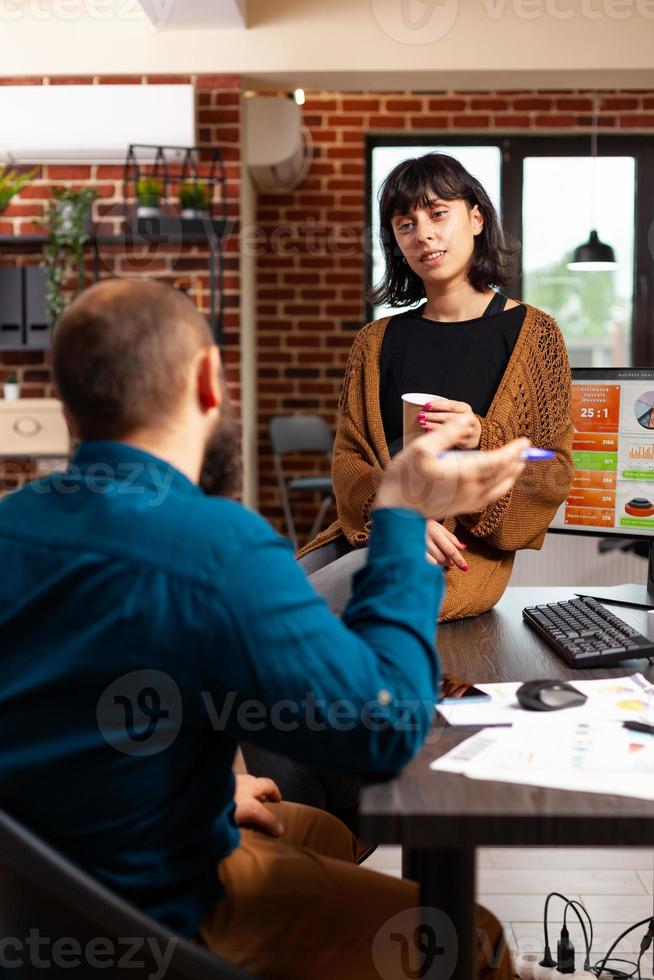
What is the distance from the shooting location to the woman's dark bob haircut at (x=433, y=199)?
6.08 feet

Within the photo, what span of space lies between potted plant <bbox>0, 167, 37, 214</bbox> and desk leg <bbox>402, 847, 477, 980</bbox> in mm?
3939

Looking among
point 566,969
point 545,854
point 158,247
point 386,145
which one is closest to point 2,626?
point 566,969

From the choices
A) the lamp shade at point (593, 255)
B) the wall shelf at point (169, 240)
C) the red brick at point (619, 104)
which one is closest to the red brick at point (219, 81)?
the wall shelf at point (169, 240)

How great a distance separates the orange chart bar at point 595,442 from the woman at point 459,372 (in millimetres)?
64

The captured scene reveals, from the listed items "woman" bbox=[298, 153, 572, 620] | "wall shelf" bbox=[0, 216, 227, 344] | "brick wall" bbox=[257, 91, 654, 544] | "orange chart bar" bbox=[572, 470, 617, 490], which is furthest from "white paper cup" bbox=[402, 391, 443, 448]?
"brick wall" bbox=[257, 91, 654, 544]

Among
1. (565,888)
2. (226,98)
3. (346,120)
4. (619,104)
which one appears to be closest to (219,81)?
(226,98)

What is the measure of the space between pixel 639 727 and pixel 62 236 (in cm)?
383

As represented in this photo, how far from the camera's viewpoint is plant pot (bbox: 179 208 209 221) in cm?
427

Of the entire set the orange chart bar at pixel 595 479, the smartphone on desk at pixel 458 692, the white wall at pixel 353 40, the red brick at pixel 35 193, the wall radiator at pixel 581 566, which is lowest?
the wall radiator at pixel 581 566

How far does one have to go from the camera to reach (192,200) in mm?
4301

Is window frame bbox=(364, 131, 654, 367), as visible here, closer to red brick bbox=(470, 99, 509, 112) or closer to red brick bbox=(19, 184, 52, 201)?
red brick bbox=(470, 99, 509, 112)

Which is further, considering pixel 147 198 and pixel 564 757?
pixel 147 198

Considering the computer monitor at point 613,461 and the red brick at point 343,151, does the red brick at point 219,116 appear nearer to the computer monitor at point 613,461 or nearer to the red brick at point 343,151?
the red brick at point 343,151

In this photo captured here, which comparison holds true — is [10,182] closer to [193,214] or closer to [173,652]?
[193,214]
